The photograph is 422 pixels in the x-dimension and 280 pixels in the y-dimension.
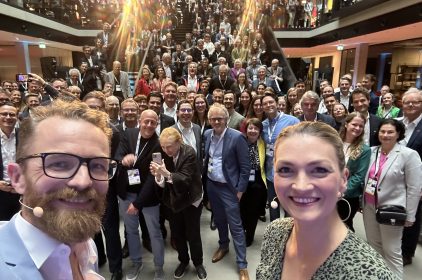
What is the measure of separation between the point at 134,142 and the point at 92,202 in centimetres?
195

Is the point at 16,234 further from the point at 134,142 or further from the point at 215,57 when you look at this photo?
the point at 215,57

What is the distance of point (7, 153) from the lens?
115 inches

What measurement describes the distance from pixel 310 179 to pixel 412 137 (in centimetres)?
303

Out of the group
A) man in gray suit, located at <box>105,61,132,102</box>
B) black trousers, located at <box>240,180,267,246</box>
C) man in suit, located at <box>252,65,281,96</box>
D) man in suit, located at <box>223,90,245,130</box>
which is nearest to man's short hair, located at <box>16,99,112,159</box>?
black trousers, located at <box>240,180,267,246</box>

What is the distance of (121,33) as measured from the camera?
10.5 metres

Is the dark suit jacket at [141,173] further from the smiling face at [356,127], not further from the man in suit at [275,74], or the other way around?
the man in suit at [275,74]

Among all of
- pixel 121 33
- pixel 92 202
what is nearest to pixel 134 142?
pixel 92 202

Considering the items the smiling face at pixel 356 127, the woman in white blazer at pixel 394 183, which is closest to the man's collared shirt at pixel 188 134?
the smiling face at pixel 356 127

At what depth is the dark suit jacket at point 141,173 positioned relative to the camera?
267 cm

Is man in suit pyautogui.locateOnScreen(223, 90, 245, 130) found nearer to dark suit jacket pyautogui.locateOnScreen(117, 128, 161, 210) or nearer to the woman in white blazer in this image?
dark suit jacket pyautogui.locateOnScreen(117, 128, 161, 210)

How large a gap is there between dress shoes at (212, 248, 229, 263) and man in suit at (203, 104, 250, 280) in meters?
0.01

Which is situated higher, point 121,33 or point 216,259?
point 121,33

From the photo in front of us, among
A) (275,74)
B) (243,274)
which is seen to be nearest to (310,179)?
(243,274)

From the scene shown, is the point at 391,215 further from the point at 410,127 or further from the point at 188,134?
the point at 188,134
